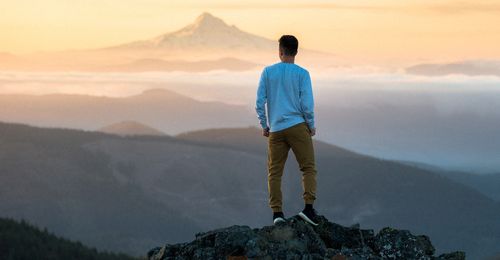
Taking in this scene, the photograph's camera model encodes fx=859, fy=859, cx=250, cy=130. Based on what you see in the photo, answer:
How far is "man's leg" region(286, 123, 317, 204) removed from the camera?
17.4 m

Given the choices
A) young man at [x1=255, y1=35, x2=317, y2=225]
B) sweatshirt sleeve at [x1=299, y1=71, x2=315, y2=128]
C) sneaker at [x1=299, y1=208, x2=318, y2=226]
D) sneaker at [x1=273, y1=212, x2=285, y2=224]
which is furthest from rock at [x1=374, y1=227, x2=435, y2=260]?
sweatshirt sleeve at [x1=299, y1=71, x2=315, y2=128]

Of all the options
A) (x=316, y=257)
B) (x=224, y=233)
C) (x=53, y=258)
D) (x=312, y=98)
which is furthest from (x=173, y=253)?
(x=53, y=258)

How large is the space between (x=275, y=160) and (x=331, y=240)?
2011 mm

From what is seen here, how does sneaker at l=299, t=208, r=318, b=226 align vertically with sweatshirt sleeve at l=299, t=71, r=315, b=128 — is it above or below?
below

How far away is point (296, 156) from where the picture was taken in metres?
17.6

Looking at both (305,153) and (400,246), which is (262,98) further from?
(400,246)

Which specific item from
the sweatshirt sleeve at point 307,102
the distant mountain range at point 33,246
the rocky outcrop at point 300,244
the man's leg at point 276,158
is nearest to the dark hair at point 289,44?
the sweatshirt sleeve at point 307,102

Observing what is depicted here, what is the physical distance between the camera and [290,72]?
695 inches

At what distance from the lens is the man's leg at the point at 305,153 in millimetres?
17422

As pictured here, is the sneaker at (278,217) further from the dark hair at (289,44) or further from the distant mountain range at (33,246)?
the distant mountain range at (33,246)

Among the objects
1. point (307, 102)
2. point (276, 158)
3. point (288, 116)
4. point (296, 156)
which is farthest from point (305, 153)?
point (307, 102)

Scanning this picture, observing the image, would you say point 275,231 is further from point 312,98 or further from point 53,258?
point 53,258

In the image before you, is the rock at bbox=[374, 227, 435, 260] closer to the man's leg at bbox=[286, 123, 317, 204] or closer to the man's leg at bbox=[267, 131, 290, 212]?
the man's leg at bbox=[286, 123, 317, 204]

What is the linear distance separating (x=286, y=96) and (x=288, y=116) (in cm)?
42
